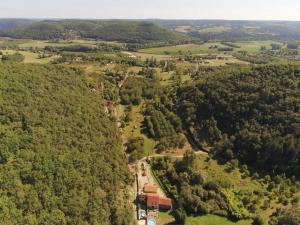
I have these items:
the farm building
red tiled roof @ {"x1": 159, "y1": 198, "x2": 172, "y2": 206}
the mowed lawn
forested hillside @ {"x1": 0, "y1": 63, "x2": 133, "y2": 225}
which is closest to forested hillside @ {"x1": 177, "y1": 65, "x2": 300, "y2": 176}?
the mowed lawn

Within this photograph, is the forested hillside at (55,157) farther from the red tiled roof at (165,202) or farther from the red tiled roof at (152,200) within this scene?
the red tiled roof at (165,202)

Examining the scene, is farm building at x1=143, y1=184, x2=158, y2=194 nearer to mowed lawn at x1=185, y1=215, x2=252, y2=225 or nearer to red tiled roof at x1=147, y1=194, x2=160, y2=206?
red tiled roof at x1=147, y1=194, x2=160, y2=206

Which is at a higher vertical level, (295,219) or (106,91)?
(106,91)

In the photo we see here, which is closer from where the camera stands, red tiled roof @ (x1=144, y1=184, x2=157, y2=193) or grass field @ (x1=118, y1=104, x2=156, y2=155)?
red tiled roof @ (x1=144, y1=184, x2=157, y2=193)

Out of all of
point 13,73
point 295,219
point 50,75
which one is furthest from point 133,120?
point 295,219

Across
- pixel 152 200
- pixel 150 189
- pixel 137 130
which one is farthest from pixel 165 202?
pixel 137 130

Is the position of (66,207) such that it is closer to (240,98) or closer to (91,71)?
(240,98)
